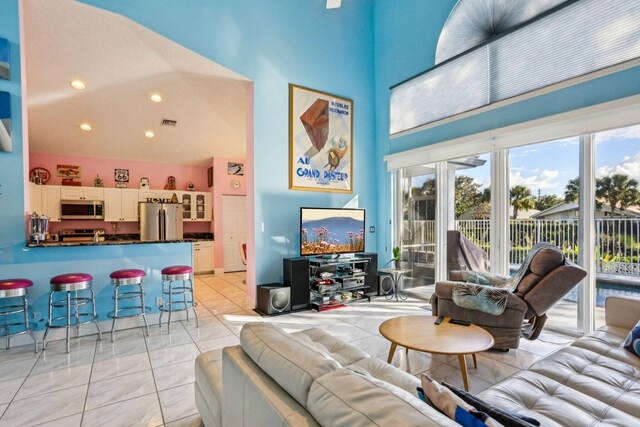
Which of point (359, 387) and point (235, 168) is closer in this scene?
point (359, 387)

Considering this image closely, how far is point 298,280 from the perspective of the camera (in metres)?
4.38

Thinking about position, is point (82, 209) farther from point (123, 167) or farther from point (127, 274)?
point (127, 274)

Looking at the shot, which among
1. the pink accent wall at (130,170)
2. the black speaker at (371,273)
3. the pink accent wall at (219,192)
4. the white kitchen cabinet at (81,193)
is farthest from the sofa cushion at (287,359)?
the pink accent wall at (130,170)

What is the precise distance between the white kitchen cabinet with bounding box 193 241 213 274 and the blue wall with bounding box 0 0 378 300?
10.5 feet

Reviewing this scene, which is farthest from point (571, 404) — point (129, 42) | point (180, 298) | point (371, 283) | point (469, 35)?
point (129, 42)

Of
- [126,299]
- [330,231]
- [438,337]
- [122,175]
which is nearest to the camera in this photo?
[438,337]

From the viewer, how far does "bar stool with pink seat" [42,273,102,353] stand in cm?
305

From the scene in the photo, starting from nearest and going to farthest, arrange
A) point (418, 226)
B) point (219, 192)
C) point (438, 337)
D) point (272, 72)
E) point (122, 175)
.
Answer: point (438, 337), point (272, 72), point (418, 226), point (122, 175), point (219, 192)

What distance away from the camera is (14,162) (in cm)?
315

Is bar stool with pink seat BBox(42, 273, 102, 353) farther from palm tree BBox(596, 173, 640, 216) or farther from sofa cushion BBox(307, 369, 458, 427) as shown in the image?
palm tree BBox(596, 173, 640, 216)

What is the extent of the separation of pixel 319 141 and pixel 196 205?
3.94m

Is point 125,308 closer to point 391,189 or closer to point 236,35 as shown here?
point 236,35

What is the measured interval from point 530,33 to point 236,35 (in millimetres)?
3682

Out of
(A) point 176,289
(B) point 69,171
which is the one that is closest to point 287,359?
(A) point 176,289
